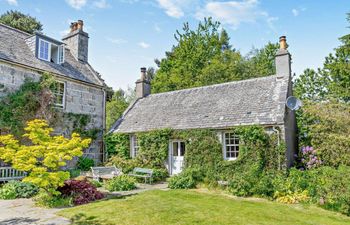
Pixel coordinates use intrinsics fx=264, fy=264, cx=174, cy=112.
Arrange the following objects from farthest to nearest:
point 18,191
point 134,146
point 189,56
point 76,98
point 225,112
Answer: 1. point 189,56
2. point 76,98
3. point 134,146
4. point 225,112
5. point 18,191

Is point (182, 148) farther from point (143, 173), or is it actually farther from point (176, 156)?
point (143, 173)

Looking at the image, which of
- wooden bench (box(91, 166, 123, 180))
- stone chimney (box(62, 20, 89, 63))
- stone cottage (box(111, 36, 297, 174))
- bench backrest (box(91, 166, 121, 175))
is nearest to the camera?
stone cottage (box(111, 36, 297, 174))

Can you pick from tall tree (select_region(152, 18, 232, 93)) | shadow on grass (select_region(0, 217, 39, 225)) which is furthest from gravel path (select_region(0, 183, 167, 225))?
tall tree (select_region(152, 18, 232, 93))

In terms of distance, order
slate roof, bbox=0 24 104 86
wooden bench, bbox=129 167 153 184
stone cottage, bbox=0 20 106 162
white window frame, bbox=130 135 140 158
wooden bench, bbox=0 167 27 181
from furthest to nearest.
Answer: white window frame, bbox=130 135 140 158 < slate roof, bbox=0 24 104 86 < stone cottage, bbox=0 20 106 162 < wooden bench, bbox=129 167 153 184 < wooden bench, bbox=0 167 27 181

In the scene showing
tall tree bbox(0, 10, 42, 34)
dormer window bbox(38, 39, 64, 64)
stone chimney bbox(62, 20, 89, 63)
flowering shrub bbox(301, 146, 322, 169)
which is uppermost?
tall tree bbox(0, 10, 42, 34)

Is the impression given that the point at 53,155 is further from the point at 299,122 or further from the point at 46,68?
the point at 299,122

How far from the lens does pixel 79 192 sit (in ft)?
34.7

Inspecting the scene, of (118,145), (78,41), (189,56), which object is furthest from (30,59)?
(189,56)

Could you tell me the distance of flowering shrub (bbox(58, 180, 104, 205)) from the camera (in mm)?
10163

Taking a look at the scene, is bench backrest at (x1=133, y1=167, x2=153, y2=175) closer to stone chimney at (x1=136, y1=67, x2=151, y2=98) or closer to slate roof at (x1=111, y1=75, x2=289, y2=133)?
slate roof at (x1=111, y1=75, x2=289, y2=133)

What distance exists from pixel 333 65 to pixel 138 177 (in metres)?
17.5

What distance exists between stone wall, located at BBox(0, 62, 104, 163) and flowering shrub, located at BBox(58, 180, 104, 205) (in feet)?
25.9

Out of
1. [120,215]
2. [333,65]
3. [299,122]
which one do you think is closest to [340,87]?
[333,65]

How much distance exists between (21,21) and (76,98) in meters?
26.0
